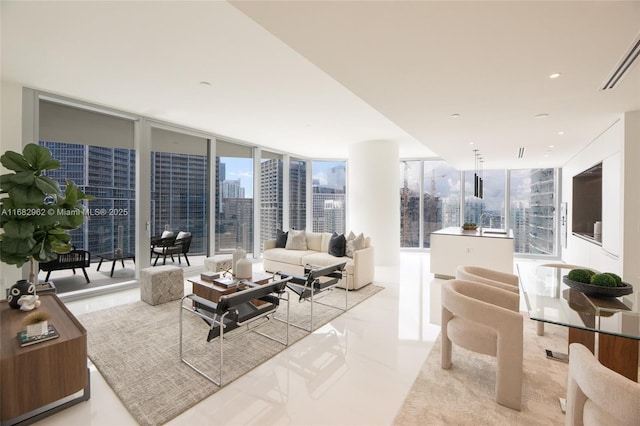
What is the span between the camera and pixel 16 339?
2008mm

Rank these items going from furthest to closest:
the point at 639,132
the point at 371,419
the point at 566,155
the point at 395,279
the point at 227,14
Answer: the point at 566,155 → the point at 395,279 → the point at 639,132 → the point at 227,14 → the point at 371,419

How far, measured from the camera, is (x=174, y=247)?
221 inches

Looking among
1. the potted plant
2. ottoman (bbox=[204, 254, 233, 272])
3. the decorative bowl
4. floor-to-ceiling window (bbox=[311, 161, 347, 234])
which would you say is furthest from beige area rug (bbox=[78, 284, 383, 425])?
floor-to-ceiling window (bbox=[311, 161, 347, 234])

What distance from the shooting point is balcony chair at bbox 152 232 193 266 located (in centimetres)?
545

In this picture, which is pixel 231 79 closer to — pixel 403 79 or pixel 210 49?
pixel 210 49

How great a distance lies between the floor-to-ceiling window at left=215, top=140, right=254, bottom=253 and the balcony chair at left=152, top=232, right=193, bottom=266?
0.70 meters

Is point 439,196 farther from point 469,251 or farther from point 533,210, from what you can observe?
point 469,251

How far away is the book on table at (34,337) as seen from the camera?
6.34 feet

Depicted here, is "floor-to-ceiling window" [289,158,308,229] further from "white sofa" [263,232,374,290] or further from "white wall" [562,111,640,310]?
"white wall" [562,111,640,310]

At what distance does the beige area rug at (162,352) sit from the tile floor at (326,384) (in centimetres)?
9

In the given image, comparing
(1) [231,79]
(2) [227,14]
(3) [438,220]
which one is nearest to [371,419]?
(2) [227,14]

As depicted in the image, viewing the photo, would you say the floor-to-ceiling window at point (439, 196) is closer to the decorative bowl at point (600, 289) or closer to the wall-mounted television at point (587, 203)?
the wall-mounted television at point (587, 203)

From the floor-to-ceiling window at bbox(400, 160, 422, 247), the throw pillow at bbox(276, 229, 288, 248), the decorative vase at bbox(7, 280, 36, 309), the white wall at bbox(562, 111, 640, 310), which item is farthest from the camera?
the floor-to-ceiling window at bbox(400, 160, 422, 247)

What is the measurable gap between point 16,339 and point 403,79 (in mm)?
3570
